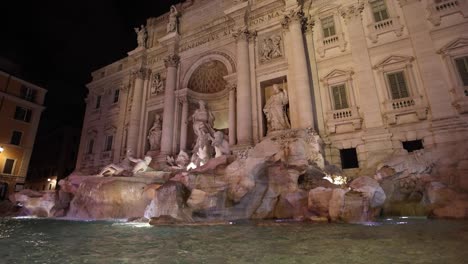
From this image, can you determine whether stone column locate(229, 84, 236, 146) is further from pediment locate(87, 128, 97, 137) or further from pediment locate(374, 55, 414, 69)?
pediment locate(87, 128, 97, 137)

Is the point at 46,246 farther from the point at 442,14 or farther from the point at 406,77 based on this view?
the point at 442,14

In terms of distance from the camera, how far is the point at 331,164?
13.5 m

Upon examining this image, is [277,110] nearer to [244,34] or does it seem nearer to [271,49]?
[271,49]

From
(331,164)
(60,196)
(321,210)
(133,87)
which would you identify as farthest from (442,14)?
(133,87)

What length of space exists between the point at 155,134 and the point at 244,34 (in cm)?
1058

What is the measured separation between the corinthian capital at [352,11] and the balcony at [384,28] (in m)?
1.13

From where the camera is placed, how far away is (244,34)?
692 inches

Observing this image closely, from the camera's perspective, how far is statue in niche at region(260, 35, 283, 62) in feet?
55.4

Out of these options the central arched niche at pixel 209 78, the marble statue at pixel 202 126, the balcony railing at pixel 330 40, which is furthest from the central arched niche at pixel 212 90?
the balcony railing at pixel 330 40

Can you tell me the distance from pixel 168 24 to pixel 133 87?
259 inches

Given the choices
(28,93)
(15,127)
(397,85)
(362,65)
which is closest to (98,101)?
(28,93)

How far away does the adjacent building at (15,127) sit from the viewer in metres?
24.8

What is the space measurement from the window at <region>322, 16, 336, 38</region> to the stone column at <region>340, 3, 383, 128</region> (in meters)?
0.77

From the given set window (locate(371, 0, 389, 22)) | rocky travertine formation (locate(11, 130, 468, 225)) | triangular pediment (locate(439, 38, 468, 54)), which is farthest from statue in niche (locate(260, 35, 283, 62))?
triangular pediment (locate(439, 38, 468, 54))
